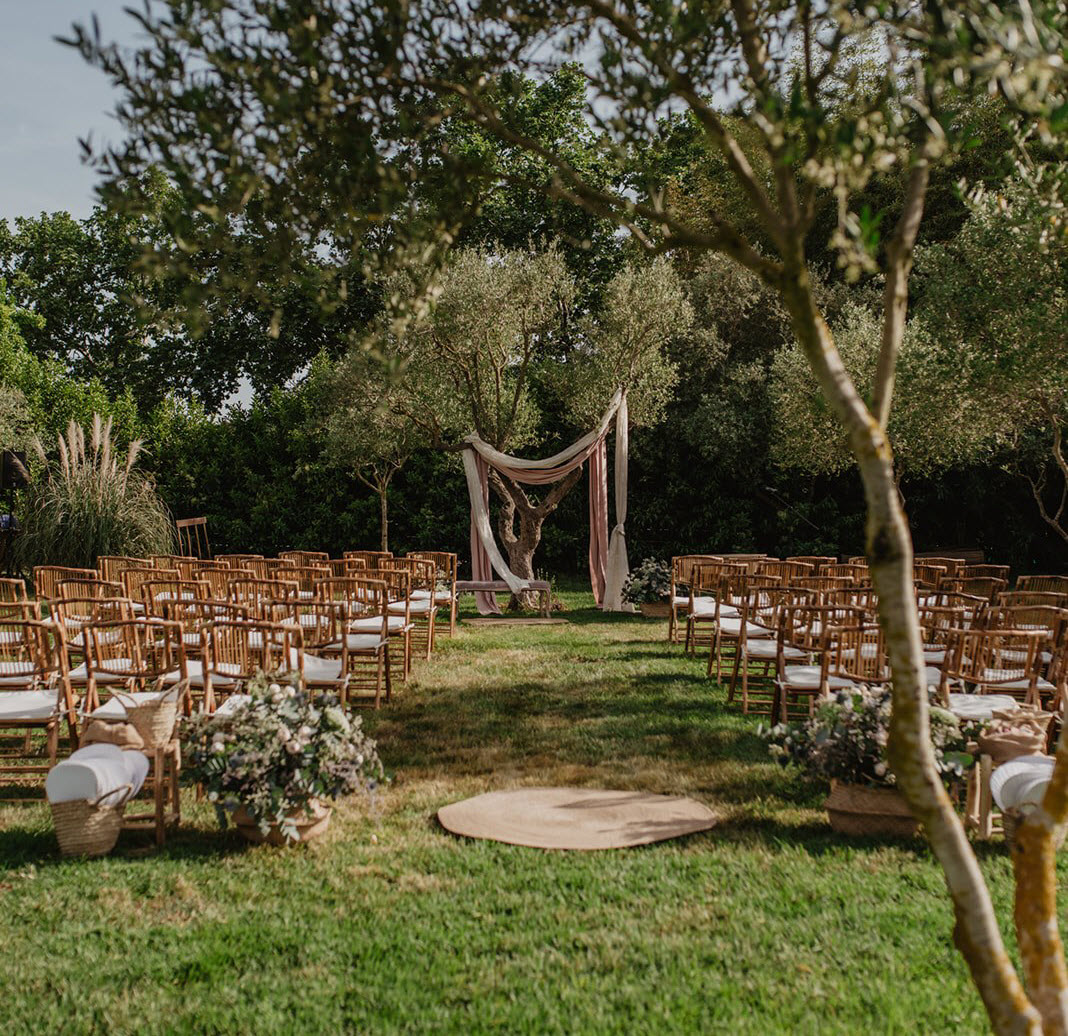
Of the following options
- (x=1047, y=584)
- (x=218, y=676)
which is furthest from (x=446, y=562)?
(x=1047, y=584)

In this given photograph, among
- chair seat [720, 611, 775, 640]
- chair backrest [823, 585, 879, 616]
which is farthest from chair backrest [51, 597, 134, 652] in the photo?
chair backrest [823, 585, 879, 616]

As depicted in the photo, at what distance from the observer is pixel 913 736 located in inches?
76.0

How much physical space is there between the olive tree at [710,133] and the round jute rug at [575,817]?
2.15 meters

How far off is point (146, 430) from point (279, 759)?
14.4 metres

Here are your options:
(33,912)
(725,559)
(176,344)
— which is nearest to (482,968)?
(33,912)

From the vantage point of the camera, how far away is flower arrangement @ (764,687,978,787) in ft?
13.8

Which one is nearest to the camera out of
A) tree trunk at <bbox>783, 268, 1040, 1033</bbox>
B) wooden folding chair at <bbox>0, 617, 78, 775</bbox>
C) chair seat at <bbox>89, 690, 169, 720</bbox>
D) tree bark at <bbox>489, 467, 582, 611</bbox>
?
tree trunk at <bbox>783, 268, 1040, 1033</bbox>

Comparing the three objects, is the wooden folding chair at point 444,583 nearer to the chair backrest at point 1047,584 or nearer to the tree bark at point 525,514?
the tree bark at point 525,514

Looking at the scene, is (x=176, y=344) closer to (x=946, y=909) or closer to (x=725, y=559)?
(x=725, y=559)

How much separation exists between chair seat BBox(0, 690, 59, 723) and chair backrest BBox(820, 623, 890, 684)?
3912 mm

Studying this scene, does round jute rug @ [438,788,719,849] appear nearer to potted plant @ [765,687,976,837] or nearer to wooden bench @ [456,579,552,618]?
potted plant @ [765,687,976,837]

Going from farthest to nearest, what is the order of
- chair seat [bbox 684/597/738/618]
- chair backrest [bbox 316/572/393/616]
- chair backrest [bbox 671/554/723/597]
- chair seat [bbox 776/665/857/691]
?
chair backrest [bbox 671/554/723/597]
chair seat [bbox 684/597/738/618]
chair backrest [bbox 316/572/393/616]
chair seat [bbox 776/665/857/691]

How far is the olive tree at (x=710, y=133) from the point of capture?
189 centimetres

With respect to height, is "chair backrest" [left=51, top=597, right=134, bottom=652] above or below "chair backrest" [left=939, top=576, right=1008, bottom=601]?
above
